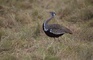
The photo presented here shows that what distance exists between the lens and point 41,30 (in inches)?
276

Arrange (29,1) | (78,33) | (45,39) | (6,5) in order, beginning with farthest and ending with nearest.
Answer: (29,1) → (6,5) → (78,33) → (45,39)

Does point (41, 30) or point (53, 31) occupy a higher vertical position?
point (53, 31)

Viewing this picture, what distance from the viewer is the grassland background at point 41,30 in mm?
5590

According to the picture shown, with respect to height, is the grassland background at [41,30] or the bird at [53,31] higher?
the bird at [53,31]

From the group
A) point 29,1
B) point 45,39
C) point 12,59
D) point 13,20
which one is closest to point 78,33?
point 45,39

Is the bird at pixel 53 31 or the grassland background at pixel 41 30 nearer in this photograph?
the grassland background at pixel 41 30

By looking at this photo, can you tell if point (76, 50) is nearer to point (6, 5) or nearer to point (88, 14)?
point (88, 14)

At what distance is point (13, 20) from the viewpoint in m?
7.50

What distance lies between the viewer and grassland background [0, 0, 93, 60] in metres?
5.59

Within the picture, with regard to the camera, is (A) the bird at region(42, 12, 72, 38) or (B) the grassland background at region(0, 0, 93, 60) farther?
(A) the bird at region(42, 12, 72, 38)

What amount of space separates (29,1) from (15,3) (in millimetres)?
802

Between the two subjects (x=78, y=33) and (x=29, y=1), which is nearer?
(x=78, y=33)

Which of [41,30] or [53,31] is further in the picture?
[41,30]

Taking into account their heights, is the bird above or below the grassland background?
above
